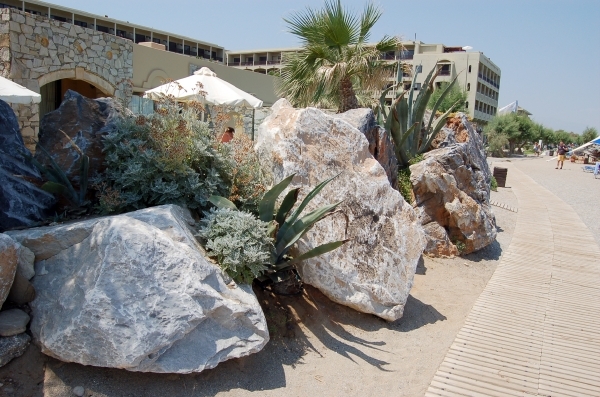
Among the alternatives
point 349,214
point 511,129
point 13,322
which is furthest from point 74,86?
point 511,129

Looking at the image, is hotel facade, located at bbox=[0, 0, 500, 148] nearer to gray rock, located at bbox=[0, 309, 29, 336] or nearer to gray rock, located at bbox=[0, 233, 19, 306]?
gray rock, located at bbox=[0, 233, 19, 306]

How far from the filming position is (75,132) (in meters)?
4.68

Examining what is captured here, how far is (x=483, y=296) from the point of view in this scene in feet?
19.5

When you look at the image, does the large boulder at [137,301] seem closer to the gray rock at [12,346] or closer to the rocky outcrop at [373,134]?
the gray rock at [12,346]

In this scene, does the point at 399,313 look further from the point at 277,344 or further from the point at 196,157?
the point at 196,157

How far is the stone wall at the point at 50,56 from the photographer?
1039 centimetres

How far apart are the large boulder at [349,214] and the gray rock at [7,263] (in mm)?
2263

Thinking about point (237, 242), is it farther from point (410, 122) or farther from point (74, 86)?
point (74, 86)

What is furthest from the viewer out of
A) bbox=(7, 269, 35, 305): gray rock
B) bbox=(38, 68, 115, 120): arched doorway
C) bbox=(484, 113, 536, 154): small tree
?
bbox=(484, 113, 536, 154): small tree

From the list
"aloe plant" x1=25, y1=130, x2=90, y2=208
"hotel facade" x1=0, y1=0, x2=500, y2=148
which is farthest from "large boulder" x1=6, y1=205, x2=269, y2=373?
"hotel facade" x1=0, y1=0, x2=500, y2=148

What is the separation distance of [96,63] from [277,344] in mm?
10892

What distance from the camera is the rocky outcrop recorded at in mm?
6508

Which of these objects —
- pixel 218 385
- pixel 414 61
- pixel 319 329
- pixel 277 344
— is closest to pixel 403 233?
pixel 319 329

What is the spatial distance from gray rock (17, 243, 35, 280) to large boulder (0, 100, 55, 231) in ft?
2.28
